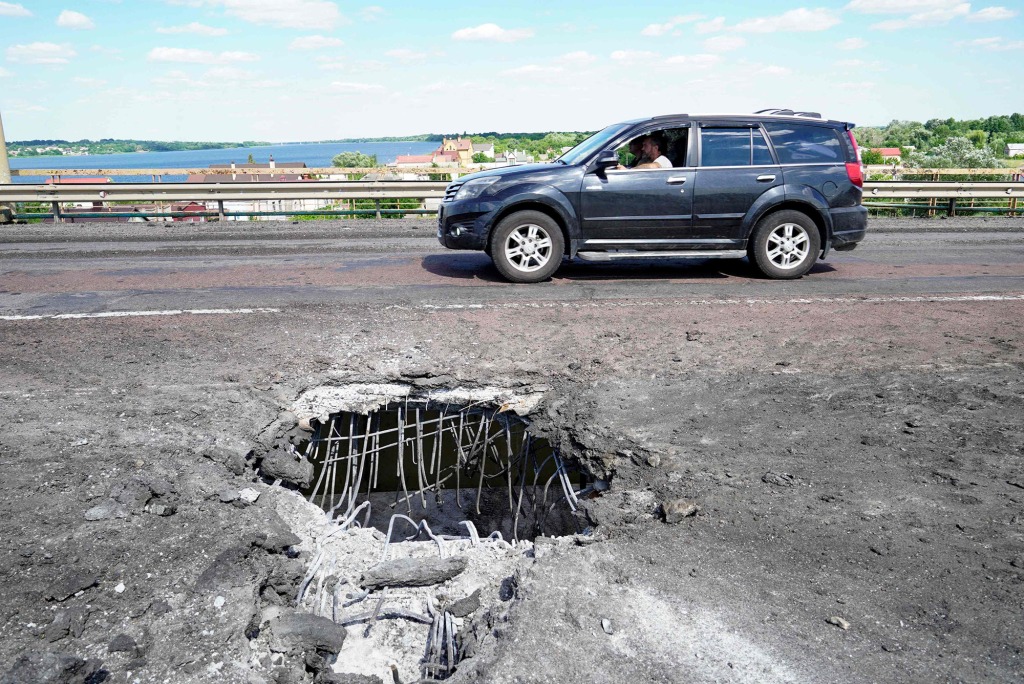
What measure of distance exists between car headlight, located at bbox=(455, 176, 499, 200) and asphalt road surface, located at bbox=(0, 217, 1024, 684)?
1.39 m

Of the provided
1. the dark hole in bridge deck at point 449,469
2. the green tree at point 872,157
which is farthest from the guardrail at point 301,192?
the green tree at point 872,157

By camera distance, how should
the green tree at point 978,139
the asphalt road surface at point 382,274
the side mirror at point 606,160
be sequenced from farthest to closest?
the green tree at point 978,139 → the side mirror at point 606,160 → the asphalt road surface at point 382,274

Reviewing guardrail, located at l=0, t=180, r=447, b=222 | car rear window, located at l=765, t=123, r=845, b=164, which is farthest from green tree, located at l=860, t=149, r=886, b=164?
car rear window, located at l=765, t=123, r=845, b=164

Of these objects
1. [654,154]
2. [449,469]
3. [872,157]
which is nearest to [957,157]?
[872,157]

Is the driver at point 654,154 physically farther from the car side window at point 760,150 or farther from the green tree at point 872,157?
the green tree at point 872,157

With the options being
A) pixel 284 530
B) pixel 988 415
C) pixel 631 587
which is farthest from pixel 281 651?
pixel 988 415

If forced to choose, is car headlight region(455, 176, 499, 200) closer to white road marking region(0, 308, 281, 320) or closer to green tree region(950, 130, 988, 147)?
white road marking region(0, 308, 281, 320)

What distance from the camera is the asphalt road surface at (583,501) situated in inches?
116

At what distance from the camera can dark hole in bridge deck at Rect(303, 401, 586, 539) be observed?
4.93 meters

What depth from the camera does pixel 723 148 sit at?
8.77m

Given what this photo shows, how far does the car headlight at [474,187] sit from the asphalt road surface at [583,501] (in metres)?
1.39

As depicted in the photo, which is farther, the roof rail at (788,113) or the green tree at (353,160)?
the green tree at (353,160)

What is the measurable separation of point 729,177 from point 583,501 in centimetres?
562

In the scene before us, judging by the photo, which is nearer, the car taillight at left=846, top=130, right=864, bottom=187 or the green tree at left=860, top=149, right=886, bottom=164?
the car taillight at left=846, top=130, right=864, bottom=187
